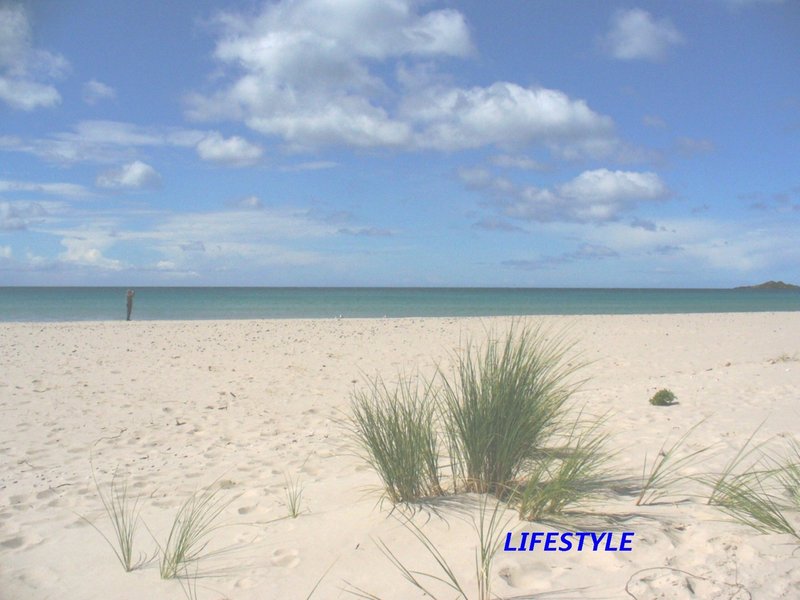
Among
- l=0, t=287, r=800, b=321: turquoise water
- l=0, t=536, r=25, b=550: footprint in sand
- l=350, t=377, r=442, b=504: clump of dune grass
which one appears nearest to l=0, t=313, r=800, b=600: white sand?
l=0, t=536, r=25, b=550: footprint in sand

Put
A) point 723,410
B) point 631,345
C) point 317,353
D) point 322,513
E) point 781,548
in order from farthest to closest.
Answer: point 631,345 → point 317,353 → point 723,410 → point 322,513 → point 781,548

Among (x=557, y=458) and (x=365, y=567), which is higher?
(x=557, y=458)

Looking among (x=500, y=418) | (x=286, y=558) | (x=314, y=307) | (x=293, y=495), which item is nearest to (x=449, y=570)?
(x=286, y=558)

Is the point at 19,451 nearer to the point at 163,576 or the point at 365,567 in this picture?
the point at 163,576

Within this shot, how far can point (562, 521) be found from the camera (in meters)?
3.24

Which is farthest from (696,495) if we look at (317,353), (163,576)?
(317,353)

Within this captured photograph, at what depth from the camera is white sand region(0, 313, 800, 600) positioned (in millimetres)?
2844

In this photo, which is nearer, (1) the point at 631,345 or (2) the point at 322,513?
(2) the point at 322,513

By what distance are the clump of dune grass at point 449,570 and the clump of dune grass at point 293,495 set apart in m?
0.87

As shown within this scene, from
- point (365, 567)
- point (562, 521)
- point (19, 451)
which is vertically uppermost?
point (562, 521)

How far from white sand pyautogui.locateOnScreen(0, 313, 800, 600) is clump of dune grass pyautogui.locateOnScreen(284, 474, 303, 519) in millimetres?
61

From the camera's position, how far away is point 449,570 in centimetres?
270

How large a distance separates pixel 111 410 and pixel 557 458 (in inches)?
229

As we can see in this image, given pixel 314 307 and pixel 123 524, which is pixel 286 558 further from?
pixel 314 307
